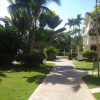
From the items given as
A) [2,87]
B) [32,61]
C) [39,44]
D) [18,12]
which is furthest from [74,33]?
[2,87]

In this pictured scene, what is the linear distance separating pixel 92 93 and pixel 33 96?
2.66 m

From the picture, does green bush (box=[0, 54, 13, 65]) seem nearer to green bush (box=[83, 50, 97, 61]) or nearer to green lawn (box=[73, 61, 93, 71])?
green lawn (box=[73, 61, 93, 71])

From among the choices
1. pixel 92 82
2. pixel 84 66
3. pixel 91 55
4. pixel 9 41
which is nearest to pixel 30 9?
pixel 9 41

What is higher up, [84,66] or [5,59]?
[5,59]

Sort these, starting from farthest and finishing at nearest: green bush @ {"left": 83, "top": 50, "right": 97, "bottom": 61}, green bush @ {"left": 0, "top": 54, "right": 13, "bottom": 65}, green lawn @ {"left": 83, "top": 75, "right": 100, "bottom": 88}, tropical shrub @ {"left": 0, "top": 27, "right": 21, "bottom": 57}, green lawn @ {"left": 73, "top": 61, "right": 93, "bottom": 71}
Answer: green bush @ {"left": 83, "top": 50, "right": 97, "bottom": 61}, tropical shrub @ {"left": 0, "top": 27, "right": 21, "bottom": 57}, green lawn @ {"left": 73, "top": 61, "right": 93, "bottom": 71}, green bush @ {"left": 0, "top": 54, "right": 13, "bottom": 65}, green lawn @ {"left": 83, "top": 75, "right": 100, "bottom": 88}

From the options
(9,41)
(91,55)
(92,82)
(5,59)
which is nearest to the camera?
Result: (92,82)

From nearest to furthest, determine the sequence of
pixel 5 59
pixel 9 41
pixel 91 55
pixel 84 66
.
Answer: pixel 5 59, pixel 9 41, pixel 84 66, pixel 91 55

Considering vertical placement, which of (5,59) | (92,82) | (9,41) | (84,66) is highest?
(9,41)

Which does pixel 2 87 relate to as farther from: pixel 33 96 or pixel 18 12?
pixel 18 12

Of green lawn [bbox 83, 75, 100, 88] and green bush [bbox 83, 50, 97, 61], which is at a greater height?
green bush [bbox 83, 50, 97, 61]

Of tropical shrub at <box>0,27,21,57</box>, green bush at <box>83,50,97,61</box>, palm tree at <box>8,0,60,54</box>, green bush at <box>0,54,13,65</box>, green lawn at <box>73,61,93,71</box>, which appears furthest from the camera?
green bush at <box>83,50,97,61</box>

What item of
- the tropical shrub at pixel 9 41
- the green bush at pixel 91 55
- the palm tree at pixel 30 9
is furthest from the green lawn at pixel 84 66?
the green bush at pixel 91 55

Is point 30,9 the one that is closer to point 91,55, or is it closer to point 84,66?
point 84,66

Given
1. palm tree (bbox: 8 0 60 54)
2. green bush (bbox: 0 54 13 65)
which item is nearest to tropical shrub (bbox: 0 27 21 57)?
green bush (bbox: 0 54 13 65)
